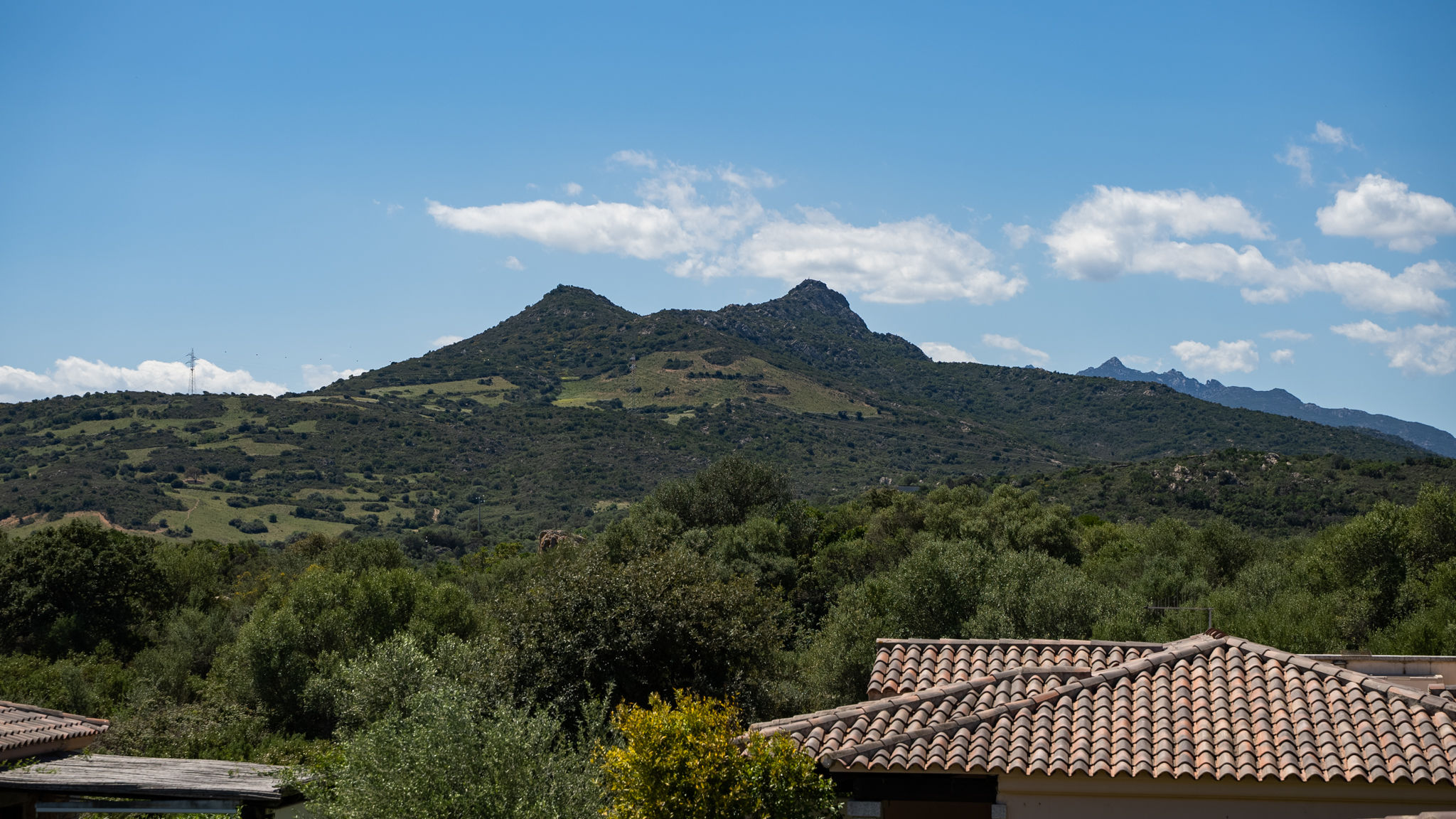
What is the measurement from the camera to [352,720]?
68.0ft

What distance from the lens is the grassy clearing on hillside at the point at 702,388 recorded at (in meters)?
160

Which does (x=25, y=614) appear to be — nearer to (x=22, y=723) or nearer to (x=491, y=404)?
(x=22, y=723)

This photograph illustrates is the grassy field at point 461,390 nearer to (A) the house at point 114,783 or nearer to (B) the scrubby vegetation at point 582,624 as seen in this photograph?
(B) the scrubby vegetation at point 582,624

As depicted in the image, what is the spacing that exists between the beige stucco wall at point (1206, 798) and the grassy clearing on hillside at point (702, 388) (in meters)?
146

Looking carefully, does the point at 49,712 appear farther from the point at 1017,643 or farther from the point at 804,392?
the point at 804,392

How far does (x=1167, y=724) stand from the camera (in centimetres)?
976

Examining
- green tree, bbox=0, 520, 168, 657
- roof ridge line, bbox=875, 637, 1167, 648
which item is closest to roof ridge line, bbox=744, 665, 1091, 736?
roof ridge line, bbox=875, 637, 1167, 648

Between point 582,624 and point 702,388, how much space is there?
146m

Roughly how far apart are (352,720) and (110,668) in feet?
62.8

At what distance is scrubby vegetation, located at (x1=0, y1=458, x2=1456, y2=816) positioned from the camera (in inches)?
481

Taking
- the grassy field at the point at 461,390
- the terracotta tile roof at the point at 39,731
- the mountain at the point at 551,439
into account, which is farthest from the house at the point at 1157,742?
the grassy field at the point at 461,390

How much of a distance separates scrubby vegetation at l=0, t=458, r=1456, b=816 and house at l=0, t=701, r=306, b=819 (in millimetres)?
954

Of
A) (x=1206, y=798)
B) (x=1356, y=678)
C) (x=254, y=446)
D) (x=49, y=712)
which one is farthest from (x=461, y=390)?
(x=1206, y=798)

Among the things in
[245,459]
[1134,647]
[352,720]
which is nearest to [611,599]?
[352,720]
